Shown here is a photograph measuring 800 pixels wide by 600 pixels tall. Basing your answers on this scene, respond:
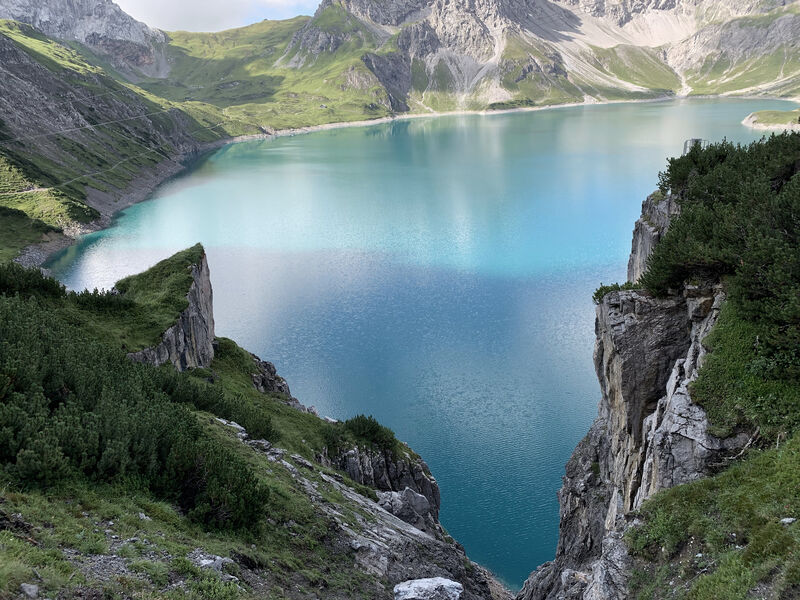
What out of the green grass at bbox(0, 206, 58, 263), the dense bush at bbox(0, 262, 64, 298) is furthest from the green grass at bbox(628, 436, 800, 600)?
the green grass at bbox(0, 206, 58, 263)

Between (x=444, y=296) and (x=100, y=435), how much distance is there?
200ft

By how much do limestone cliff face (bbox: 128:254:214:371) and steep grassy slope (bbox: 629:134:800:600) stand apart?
28642 mm

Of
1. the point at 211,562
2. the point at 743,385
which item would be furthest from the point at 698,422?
the point at 211,562

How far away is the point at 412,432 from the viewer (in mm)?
49469

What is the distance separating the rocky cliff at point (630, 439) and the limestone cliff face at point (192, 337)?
25.6m

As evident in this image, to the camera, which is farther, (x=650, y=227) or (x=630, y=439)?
(x=650, y=227)

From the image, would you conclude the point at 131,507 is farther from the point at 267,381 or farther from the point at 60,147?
the point at 60,147

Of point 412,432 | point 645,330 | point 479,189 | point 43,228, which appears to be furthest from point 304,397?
point 479,189

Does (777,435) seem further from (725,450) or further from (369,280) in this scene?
(369,280)

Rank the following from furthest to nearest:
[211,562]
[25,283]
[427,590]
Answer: [25,283]
[427,590]
[211,562]

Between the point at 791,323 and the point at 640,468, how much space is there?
827 cm

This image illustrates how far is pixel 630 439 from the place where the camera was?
25.7 m

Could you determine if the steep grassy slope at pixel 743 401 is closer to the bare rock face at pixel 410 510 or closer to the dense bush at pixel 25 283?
the bare rock face at pixel 410 510

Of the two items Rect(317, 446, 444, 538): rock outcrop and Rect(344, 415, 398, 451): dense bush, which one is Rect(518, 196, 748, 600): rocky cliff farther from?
Rect(344, 415, 398, 451): dense bush
